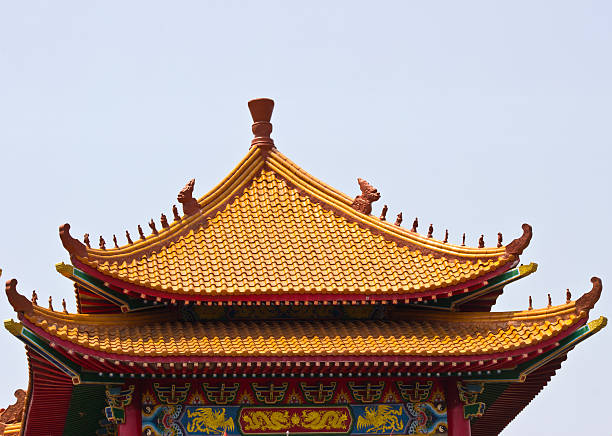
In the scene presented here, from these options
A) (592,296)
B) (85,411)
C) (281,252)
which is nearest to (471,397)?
(592,296)

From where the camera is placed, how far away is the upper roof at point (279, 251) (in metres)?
26.1

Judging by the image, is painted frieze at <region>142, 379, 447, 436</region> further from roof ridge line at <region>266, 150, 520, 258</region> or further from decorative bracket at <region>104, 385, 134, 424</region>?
roof ridge line at <region>266, 150, 520, 258</region>

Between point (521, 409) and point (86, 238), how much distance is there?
1114 centimetres

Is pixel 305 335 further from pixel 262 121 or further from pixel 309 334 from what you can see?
pixel 262 121

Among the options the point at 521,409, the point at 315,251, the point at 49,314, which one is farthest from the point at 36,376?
the point at 521,409

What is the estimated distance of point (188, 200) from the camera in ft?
93.9

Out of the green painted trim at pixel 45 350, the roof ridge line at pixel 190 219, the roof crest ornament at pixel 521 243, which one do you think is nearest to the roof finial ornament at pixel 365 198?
the roof ridge line at pixel 190 219

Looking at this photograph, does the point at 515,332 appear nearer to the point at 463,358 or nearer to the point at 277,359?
the point at 463,358

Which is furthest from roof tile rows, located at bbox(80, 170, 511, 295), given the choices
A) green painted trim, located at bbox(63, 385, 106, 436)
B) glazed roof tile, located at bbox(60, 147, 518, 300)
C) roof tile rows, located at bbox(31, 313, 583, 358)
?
green painted trim, located at bbox(63, 385, 106, 436)

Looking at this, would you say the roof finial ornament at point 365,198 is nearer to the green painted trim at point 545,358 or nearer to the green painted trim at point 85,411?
the green painted trim at point 545,358

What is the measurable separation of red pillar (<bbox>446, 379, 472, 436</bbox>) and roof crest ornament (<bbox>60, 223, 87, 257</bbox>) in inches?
303

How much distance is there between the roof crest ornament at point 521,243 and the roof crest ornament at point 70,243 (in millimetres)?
8509

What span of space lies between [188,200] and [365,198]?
397 centimetres

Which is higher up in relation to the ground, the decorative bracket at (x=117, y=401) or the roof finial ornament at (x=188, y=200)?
the roof finial ornament at (x=188, y=200)
